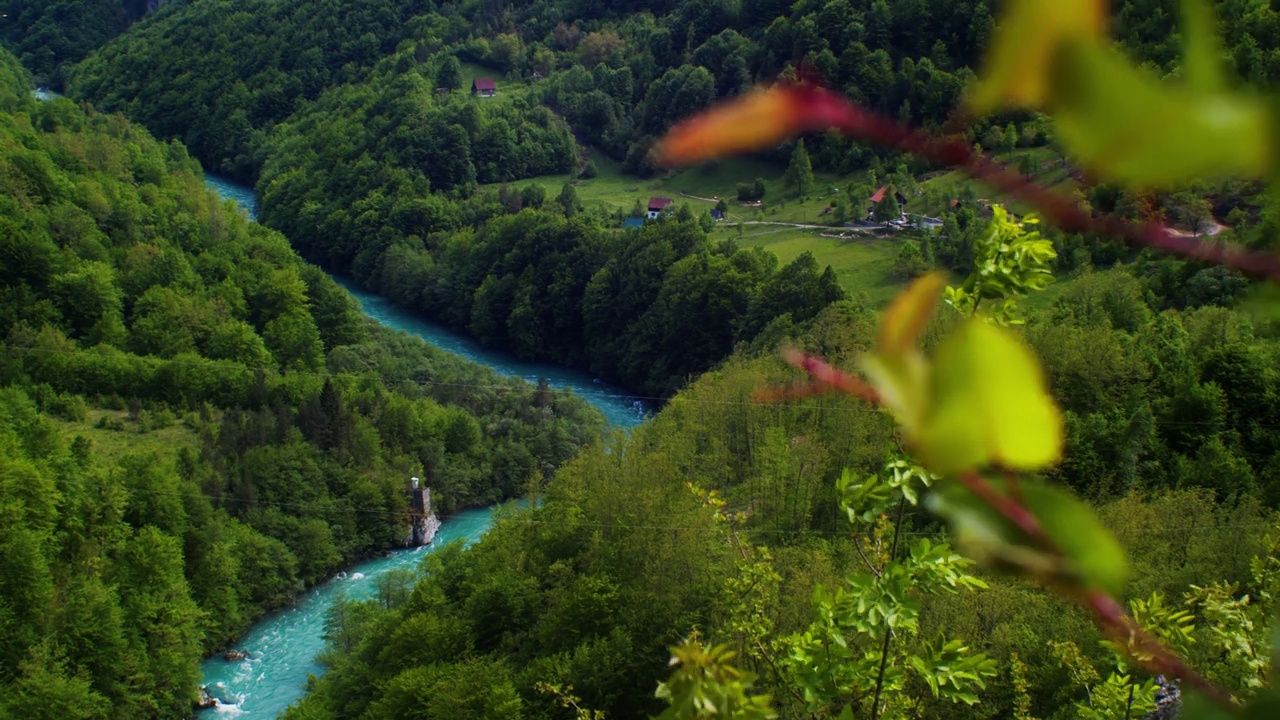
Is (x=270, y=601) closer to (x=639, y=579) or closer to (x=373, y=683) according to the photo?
(x=373, y=683)

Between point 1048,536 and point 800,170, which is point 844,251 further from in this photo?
point 1048,536

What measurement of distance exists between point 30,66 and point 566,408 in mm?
75666

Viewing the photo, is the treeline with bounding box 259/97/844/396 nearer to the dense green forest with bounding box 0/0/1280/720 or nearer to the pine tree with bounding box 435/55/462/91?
the dense green forest with bounding box 0/0/1280/720

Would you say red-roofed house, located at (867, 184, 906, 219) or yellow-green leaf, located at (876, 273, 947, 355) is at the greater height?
yellow-green leaf, located at (876, 273, 947, 355)

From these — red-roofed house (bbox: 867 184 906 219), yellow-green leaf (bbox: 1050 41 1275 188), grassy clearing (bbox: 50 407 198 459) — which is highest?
yellow-green leaf (bbox: 1050 41 1275 188)

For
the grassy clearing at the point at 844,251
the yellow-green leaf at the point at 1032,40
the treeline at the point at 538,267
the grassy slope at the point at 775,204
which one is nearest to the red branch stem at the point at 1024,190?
the yellow-green leaf at the point at 1032,40

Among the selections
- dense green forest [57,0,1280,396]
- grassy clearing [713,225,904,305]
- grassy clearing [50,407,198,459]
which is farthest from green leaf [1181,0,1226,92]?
grassy clearing [713,225,904,305]

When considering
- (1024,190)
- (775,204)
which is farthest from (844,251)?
(1024,190)

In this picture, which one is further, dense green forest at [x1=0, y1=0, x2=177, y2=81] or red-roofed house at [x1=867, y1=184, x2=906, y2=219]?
dense green forest at [x1=0, y1=0, x2=177, y2=81]

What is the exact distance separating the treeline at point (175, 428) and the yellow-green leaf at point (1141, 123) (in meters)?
23.4

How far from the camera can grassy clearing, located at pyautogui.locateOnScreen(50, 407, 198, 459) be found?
3045cm

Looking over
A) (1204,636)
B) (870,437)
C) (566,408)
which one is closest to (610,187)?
(566,408)

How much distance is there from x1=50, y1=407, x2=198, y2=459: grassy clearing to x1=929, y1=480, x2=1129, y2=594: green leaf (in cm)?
3233

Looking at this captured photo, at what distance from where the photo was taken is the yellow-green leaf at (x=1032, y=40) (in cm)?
47
